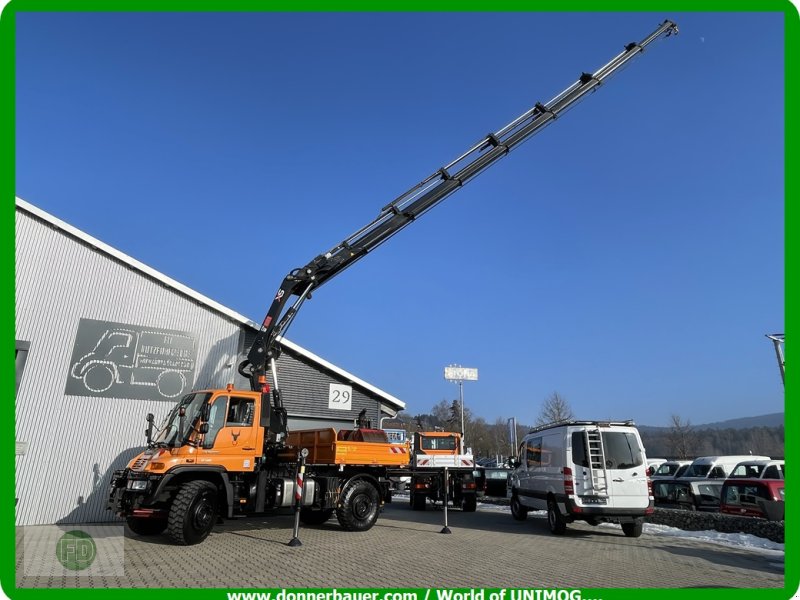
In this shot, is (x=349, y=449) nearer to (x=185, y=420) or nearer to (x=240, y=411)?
(x=240, y=411)

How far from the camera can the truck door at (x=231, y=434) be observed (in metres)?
10.4

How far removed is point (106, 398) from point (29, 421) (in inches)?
65.4

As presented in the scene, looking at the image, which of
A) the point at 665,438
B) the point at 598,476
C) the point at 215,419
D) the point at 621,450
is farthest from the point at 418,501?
the point at 665,438

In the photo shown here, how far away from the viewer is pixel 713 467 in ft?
64.4

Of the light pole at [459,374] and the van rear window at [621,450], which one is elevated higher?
the light pole at [459,374]

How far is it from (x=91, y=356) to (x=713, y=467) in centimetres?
2106

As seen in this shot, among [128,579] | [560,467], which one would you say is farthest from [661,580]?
[128,579]

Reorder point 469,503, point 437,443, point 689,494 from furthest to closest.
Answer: point 437,443 → point 689,494 → point 469,503

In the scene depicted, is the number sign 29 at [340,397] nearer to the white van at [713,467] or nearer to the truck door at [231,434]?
→ the truck door at [231,434]

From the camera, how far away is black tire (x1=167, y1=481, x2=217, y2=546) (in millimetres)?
9430

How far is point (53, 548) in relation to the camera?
962 centimetres

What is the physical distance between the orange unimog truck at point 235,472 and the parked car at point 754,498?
27.3ft

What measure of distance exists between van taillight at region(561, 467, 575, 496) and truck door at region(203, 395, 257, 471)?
658 cm

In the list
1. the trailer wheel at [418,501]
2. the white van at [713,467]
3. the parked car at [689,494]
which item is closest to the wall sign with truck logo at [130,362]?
the trailer wheel at [418,501]
